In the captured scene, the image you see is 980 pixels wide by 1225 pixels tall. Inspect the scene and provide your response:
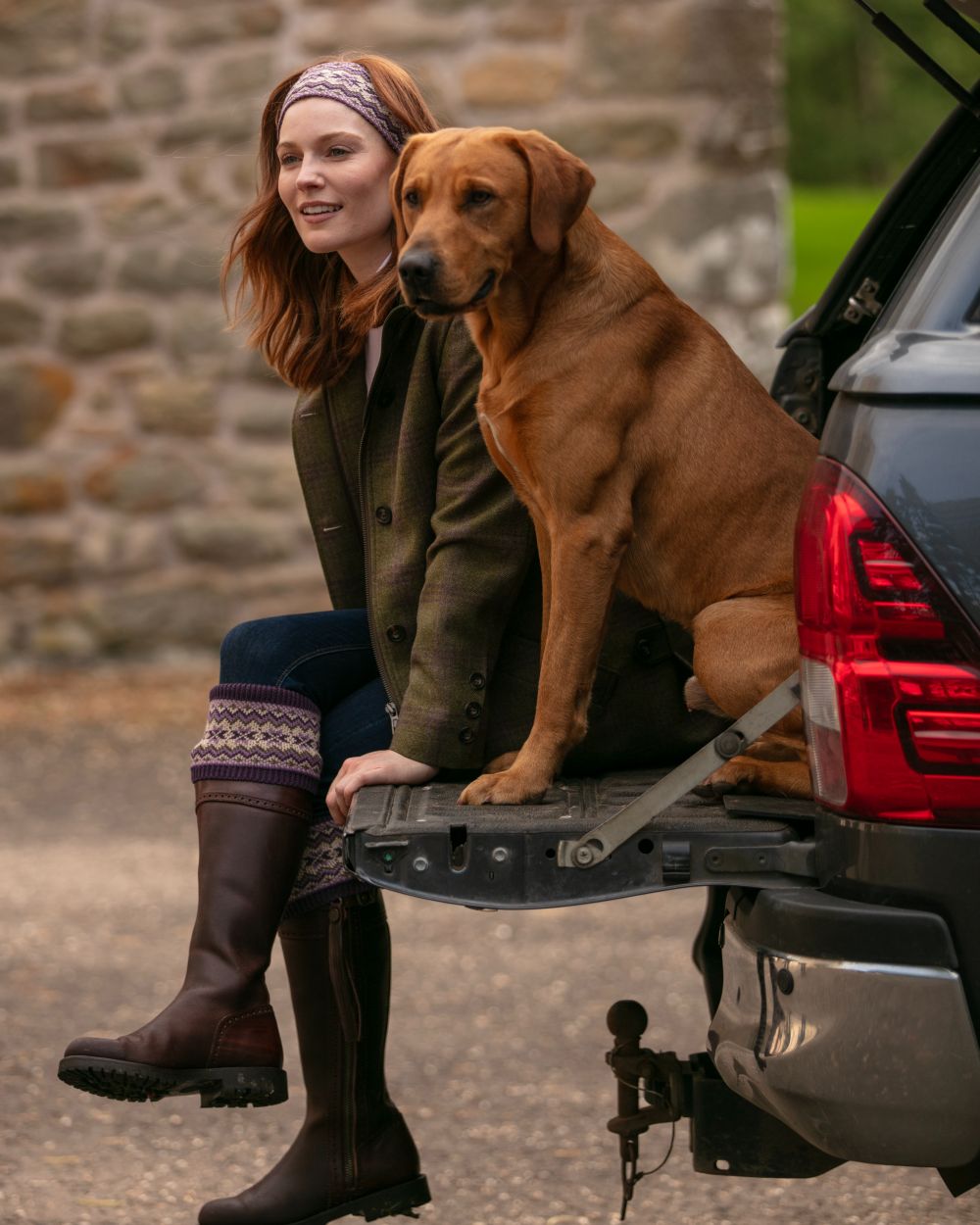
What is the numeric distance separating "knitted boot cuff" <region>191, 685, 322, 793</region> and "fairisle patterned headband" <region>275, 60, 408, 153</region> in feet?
3.23

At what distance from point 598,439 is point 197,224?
19.8 feet

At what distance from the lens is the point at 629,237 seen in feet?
27.0

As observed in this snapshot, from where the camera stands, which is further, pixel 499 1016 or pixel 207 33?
pixel 207 33

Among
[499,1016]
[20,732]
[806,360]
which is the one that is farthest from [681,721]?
[20,732]

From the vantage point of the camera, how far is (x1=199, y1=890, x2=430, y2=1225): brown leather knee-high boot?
126 inches

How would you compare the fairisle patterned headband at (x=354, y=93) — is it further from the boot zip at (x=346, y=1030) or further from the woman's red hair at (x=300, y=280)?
the boot zip at (x=346, y=1030)

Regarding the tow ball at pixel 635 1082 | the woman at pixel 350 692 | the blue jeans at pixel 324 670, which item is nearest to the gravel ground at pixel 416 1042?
the woman at pixel 350 692

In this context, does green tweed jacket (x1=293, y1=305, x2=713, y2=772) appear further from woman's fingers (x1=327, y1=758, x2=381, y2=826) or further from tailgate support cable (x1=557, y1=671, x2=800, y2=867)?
tailgate support cable (x1=557, y1=671, x2=800, y2=867)

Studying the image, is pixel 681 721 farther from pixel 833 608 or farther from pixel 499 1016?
pixel 499 1016

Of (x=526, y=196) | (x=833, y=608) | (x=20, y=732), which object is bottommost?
(x=20, y=732)

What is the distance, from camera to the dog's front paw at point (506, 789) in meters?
2.71

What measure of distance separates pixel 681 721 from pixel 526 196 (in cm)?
90

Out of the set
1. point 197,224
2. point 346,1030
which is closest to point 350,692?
point 346,1030

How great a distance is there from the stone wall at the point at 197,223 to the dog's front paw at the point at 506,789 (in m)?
5.79
